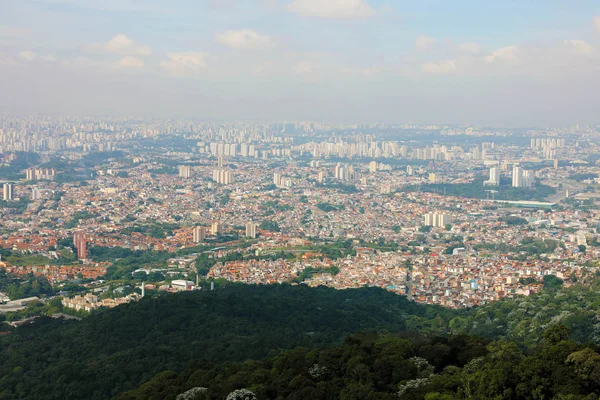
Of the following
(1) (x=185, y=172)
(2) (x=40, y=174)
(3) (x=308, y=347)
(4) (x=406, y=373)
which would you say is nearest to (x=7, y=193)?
(2) (x=40, y=174)

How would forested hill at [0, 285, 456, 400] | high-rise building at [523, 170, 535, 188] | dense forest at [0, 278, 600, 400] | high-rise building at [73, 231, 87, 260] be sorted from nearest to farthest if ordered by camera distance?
dense forest at [0, 278, 600, 400] → forested hill at [0, 285, 456, 400] → high-rise building at [73, 231, 87, 260] → high-rise building at [523, 170, 535, 188]

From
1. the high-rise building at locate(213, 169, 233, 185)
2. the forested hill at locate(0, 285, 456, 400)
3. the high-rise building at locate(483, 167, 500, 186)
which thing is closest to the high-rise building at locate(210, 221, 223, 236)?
the forested hill at locate(0, 285, 456, 400)

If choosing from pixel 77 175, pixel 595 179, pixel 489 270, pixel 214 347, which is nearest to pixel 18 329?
pixel 214 347

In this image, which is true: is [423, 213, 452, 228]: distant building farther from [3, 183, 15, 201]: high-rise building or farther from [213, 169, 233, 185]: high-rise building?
[3, 183, 15, 201]: high-rise building

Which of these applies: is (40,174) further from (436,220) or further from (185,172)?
(436,220)

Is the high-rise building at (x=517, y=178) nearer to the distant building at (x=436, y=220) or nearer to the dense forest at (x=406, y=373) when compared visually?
the distant building at (x=436, y=220)

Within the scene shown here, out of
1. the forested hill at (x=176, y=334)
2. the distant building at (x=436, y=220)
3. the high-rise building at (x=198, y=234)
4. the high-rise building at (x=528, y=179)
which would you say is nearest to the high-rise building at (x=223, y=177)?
the distant building at (x=436, y=220)

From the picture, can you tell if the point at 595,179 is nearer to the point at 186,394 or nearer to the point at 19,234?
the point at 19,234
